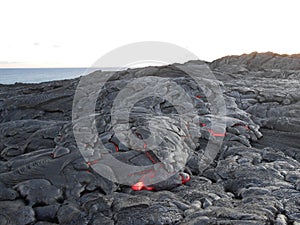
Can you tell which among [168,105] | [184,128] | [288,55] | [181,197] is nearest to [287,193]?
[181,197]

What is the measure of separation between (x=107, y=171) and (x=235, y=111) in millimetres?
6629

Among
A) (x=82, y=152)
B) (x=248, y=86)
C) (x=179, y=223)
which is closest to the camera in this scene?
(x=179, y=223)

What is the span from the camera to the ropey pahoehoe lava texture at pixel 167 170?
16.9 ft

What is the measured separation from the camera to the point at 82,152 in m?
6.84

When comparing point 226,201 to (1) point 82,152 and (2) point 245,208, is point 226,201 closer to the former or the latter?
(2) point 245,208

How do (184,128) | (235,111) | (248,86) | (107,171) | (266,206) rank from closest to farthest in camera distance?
(266,206) < (107,171) < (184,128) < (235,111) < (248,86)

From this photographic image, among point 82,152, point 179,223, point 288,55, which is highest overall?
point 288,55

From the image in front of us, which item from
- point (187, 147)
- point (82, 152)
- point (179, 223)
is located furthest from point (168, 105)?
point (179, 223)

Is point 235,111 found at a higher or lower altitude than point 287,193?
higher

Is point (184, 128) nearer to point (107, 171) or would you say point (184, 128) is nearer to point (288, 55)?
point (107, 171)

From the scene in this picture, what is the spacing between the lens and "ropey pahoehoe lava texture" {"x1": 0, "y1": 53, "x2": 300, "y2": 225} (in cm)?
516

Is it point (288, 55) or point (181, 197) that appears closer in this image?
point (181, 197)

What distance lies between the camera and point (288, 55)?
3288cm

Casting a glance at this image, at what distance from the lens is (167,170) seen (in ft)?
21.6
